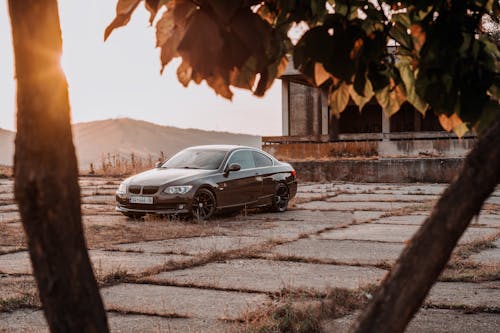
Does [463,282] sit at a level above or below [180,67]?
below

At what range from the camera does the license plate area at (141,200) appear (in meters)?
12.2

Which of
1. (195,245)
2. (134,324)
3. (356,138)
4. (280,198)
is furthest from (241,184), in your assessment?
(356,138)

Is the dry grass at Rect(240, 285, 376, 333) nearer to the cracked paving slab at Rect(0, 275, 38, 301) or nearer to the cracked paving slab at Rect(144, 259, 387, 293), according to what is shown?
the cracked paving slab at Rect(144, 259, 387, 293)

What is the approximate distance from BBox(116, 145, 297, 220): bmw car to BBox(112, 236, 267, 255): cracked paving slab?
94.8 inches

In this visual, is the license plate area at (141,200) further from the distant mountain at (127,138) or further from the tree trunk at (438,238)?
the distant mountain at (127,138)

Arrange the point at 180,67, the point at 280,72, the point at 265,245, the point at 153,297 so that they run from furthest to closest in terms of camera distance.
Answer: the point at 265,245 → the point at 153,297 → the point at 280,72 → the point at 180,67

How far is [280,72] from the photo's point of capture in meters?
2.57

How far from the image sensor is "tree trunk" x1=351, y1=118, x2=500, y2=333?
1860 millimetres

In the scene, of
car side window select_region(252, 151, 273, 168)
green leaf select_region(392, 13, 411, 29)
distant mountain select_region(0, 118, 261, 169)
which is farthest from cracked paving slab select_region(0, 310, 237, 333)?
distant mountain select_region(0, 118, 261, 169)

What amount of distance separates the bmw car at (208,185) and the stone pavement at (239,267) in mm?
288

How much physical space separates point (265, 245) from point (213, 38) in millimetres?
7068

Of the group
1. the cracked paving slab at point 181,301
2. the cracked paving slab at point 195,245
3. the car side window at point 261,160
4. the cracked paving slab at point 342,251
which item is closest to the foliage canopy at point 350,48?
the cracked paving slab at point 181,301

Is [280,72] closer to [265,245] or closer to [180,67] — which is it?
[180,67]

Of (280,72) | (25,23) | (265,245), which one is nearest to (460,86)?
(280,72)
